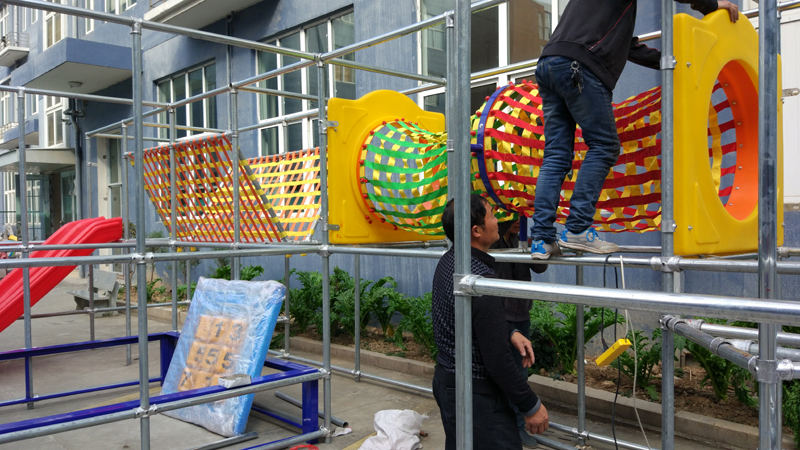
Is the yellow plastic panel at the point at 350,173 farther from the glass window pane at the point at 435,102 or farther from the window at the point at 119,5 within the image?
the window at the point at 119,5

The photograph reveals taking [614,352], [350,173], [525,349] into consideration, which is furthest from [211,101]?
[614,352]

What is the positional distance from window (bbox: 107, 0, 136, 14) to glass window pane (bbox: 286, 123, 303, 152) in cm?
731

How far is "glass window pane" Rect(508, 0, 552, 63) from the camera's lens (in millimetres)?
6938

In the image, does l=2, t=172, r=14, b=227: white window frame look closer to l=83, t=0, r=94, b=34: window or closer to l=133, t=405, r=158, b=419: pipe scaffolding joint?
l=83, t=0, r=94, b=34: window

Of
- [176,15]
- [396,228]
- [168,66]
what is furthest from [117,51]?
[396,228]

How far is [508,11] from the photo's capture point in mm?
7223

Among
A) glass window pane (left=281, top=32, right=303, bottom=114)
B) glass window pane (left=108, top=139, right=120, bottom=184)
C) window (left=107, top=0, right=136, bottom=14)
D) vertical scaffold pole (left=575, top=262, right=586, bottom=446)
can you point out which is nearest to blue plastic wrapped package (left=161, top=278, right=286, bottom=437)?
vertical scaffold pole (left=575, top=262, right=586, bottom=446)

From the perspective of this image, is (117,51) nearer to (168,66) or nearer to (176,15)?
(168,66)

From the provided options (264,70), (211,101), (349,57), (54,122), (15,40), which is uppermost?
(15,40)

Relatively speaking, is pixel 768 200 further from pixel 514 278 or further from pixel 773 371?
pixel 514 278

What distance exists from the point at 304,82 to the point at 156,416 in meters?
6.20

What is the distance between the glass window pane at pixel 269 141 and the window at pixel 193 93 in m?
1.89

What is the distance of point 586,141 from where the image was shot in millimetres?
2996

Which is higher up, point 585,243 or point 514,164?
point 514,164
